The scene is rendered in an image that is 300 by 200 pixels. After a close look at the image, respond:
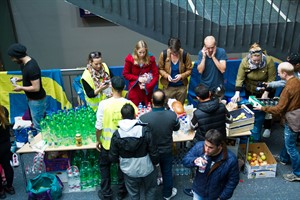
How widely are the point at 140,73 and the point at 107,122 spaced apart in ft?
3.98

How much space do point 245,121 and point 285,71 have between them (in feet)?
2.49

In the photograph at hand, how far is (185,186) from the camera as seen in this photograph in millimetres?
4328

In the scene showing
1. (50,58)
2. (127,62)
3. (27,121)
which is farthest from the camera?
(50,58)

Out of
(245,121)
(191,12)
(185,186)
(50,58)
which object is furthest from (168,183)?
(50,58)

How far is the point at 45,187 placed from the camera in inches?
163

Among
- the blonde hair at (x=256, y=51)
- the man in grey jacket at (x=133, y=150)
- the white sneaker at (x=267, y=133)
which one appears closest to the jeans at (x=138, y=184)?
the man in grey jacket at (x=133, y=150)

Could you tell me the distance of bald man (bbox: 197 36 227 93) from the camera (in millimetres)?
4496

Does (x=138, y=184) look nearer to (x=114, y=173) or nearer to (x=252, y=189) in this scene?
(x=114, y=173)

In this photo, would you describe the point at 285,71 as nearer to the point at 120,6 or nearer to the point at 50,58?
the point at 120,6

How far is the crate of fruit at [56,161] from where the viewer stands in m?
4.21

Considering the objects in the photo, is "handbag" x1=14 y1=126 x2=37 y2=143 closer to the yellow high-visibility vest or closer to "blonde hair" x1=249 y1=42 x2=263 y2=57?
the yellow high-visibility vest

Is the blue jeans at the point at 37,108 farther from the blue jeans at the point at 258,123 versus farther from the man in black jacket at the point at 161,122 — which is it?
the blue jeans at the point at 258,123

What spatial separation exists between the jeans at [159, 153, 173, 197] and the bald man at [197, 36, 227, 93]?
1.34m

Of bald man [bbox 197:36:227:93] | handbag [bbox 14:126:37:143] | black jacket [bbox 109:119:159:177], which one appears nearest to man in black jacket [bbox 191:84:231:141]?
black jacket [bbox 109:119:159:177]
